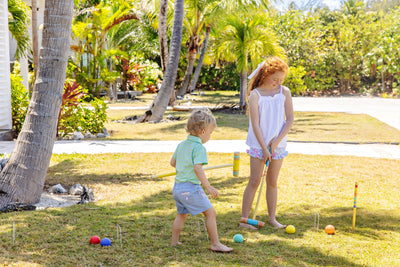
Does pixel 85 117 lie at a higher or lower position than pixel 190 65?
lower

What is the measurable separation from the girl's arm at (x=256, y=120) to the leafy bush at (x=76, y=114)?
6.48 m

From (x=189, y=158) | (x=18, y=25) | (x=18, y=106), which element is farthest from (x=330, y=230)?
(x=18, y=25)

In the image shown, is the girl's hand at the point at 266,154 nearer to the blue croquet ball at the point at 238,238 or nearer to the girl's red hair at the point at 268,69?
the girl's red hair at the point at 268,69

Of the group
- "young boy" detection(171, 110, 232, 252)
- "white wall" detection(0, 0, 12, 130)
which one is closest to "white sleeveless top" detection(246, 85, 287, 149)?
"young boy" detection(171, 110, 232, 252)

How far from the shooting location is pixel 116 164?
7828 mm

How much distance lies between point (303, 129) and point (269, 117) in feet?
26.8

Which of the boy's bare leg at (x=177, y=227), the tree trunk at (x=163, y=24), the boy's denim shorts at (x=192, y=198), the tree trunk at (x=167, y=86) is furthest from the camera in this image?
the tree trunk at (x=163, y=24)

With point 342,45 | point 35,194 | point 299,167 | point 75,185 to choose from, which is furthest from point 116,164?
point 342,45

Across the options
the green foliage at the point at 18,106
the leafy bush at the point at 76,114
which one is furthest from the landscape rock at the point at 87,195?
the green foliage at the point at 18,106

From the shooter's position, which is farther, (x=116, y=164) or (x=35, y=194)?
(x=116, y=164)

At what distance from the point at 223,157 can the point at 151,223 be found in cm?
378

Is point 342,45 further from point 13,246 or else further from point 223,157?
point 13,246

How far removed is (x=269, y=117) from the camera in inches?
183

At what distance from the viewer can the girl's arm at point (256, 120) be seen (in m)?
4.56
